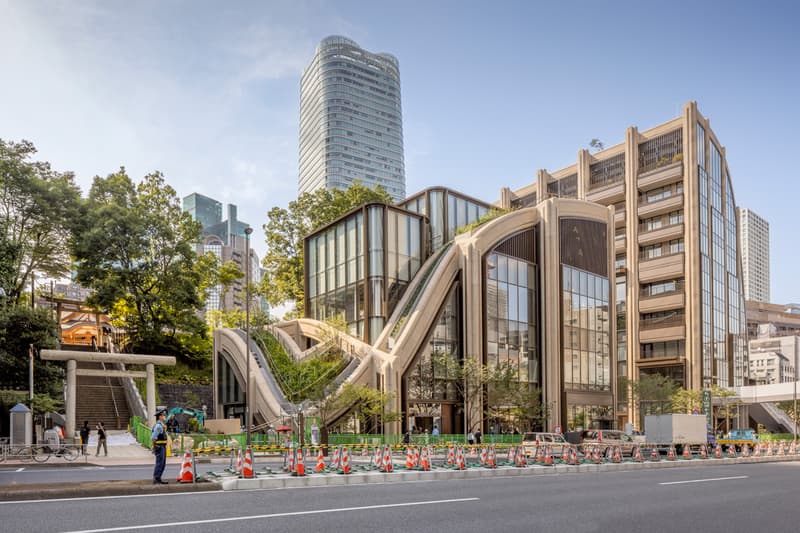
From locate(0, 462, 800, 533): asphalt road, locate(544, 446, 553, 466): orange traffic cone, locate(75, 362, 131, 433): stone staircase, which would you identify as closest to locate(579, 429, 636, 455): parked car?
locate(544, 446, 553, 466): orange traffic cone

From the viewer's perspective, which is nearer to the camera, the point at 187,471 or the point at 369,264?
the point at 187,471

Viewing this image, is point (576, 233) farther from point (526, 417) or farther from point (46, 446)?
point (46, 446)

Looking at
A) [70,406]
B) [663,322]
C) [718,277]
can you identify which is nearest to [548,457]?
[70,406]

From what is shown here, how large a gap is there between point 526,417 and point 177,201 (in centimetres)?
3697

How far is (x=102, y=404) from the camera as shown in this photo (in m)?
47.2

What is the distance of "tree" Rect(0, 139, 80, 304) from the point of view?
51625mm

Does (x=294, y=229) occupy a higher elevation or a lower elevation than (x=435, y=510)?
higher

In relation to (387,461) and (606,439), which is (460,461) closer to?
(387,461)

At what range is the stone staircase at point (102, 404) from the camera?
45.4 m

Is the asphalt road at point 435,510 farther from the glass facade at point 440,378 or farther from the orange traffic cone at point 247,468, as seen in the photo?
the glass facade at point 440,378

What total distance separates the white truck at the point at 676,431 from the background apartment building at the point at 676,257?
1465 inches

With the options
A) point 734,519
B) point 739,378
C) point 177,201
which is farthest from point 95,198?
point 739,378

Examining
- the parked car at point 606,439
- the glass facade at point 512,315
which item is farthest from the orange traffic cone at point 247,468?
the glass facade at point 512,315

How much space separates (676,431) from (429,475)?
21258mm
